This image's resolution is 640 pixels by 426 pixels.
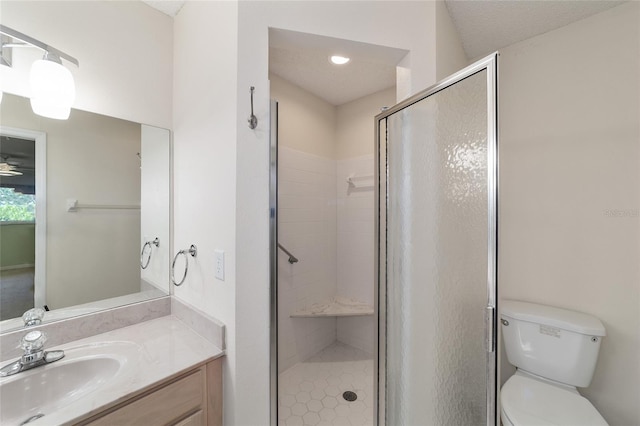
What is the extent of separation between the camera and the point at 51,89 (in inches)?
38.8

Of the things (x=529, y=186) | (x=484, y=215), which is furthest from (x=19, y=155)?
(x=529, y=186)

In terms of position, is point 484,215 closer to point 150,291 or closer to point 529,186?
point 529,186

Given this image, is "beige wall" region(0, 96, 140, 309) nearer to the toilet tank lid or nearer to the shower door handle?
the shower door handle

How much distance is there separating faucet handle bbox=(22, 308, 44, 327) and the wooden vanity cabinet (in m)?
0.60

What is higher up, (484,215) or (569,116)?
(569,116)

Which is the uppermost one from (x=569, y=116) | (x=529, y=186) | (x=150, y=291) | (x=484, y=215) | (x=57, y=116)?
(x=569, y=116)

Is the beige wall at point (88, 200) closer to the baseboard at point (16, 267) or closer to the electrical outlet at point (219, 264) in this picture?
the baseboard at point (16, 267)

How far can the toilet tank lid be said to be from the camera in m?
1.24

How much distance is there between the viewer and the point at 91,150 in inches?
48.6

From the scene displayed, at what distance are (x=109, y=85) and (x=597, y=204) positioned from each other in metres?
2.66

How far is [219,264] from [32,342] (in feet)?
2.32

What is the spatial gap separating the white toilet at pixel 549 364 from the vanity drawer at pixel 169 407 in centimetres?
136

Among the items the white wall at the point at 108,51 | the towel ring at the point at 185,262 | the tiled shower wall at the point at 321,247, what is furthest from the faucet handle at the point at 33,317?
the tiled shower wall at the point at 321,247

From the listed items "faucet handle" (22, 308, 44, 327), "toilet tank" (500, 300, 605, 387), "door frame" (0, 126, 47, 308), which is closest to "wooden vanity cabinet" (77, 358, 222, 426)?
"faucet handle" (22, 308, 44, 327)
